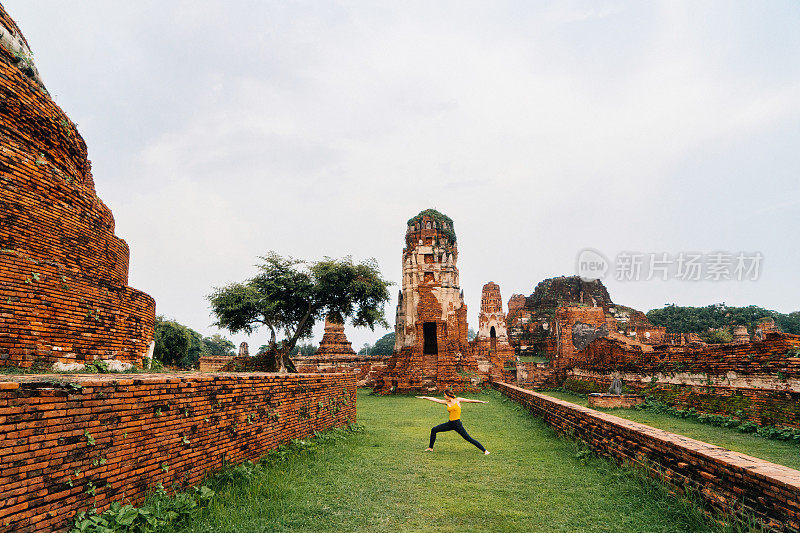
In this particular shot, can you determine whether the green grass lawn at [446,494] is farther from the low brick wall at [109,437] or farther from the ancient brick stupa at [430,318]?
the ancient brick stupa at [430,318]

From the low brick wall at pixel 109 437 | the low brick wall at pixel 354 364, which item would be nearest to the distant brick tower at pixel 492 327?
the low brick wall at pixel 354 364

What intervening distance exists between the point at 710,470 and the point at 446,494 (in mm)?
2355

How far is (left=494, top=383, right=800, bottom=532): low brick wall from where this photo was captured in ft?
9.29

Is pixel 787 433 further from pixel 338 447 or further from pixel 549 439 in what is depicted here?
Result: pixel 338 447

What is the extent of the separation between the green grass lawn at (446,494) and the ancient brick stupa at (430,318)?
33.4 feet

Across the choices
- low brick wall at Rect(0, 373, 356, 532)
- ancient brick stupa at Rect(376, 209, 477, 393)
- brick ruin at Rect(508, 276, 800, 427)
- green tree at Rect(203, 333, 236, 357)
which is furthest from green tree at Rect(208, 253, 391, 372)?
green tree at Rect(203, 333, 236, 357)

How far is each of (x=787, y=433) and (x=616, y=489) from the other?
4.45 m

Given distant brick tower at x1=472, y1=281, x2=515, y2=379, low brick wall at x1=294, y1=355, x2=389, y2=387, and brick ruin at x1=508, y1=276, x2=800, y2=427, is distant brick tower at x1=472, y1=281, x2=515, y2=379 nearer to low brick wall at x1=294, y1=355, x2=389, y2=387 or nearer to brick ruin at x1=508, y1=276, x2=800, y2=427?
brick ruin at x1=508, y1=276, x2=800, y2=427

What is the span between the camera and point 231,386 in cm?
473

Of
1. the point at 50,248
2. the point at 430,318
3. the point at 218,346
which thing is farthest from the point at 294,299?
the point at 218,346

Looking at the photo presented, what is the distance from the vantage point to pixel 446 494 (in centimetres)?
442

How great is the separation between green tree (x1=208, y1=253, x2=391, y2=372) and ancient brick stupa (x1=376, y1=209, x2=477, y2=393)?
7.91 feet

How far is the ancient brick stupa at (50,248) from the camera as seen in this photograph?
5.49m

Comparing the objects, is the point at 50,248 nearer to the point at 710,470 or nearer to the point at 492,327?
the point at 710,470
